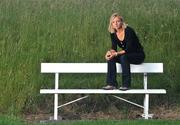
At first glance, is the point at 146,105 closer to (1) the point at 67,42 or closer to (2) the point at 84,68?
(2) the point at 84,68

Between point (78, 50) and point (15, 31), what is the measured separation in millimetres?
1369

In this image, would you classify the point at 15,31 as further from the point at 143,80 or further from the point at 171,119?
the point at 171,119

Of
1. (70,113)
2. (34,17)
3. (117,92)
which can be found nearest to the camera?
(117,92)

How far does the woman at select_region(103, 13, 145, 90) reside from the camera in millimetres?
10047

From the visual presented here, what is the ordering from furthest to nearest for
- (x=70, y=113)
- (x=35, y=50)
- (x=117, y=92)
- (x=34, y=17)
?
(x=34, y=17)
(x=35, y=50)
(x=70, y=113)
(x=117, y=92)

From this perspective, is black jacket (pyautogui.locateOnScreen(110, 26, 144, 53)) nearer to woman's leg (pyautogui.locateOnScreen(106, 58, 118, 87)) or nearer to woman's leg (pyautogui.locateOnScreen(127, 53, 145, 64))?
woman's leg (pyautogui.locateOnScreen(127, 53, 145, 64))

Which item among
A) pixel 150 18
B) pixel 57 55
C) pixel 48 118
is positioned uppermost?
pixel 150 18

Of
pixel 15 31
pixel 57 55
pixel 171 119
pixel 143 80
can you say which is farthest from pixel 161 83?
pixel 15 31

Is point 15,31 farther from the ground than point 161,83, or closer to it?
farther from the ground

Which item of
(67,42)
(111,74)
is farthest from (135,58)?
(67,42)

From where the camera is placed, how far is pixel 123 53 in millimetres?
10164

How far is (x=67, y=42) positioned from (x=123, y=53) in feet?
5.90

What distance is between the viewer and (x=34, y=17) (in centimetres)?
1239

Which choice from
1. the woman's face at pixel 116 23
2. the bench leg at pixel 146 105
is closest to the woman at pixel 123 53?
the woman's face at pixel 116 23
